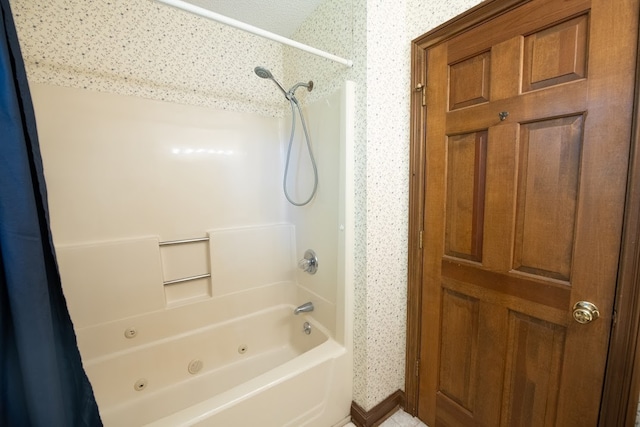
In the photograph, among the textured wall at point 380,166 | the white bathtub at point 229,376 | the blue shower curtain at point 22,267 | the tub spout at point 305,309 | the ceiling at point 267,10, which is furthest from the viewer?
the tub spout at point 305,309

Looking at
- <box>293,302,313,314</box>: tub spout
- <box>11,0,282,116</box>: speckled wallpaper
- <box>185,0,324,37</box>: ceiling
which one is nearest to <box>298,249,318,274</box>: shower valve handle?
<box>293,302,313,314</box>: tub spout

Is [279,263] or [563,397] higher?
[279,263]

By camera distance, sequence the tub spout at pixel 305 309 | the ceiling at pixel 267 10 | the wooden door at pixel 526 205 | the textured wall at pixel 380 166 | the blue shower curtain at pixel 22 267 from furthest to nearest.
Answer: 1. the tub spout at pixel 305 309
2. the ceiling at pixel 267 10
3. the textured wall at pixel 380 166
4. the wooden door at pixel 526 205
5. the blue shower curtain at pixel 22 267

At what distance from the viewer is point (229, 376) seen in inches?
62.2

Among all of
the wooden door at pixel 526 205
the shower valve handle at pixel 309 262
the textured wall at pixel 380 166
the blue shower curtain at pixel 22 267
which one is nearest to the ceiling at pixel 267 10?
the textured wall at pixel 380 166

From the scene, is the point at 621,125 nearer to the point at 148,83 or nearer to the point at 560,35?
the point at 560,35

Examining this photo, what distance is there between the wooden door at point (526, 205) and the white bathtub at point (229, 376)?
625mm

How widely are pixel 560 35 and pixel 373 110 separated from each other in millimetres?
660

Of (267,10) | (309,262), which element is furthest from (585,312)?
(267,10)

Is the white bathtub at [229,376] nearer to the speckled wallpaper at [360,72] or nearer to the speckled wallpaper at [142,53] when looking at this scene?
the speckled wallpaper at [360,72]

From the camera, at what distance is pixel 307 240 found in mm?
1712

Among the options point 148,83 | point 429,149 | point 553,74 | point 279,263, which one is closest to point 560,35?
point 553,74

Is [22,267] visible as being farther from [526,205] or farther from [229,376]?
[526,205]

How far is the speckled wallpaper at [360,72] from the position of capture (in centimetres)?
118
